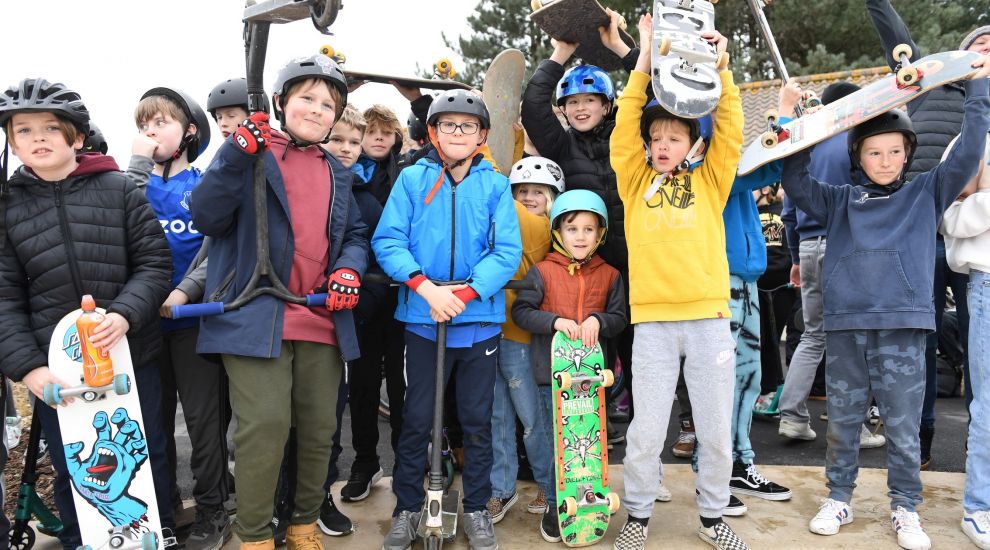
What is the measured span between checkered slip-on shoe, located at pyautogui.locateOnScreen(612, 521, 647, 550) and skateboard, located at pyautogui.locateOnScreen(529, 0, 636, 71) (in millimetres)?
2775

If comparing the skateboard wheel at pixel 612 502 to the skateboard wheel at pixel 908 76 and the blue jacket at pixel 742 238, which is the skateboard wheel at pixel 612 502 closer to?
the blue jacket at pixel 742 238

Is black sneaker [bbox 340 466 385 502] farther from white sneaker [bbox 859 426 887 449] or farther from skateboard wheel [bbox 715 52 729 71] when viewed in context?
white sneaker [bbox 859 426 887 449]

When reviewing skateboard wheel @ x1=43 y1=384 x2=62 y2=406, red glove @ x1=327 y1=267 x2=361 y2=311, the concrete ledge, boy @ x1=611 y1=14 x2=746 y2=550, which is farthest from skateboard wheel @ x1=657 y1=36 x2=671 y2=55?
skateboard wheel @ x1=43 y1=384 x2=62 y2=406

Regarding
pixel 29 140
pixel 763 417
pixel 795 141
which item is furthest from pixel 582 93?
pixel 763 417

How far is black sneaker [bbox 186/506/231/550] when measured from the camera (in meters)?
3.19

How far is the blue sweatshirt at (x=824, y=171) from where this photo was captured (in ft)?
13.7

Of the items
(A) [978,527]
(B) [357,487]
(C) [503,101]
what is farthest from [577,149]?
(A) [978,527]

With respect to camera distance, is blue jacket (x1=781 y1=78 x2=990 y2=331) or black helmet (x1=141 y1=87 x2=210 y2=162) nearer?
blue jacket (x1=781 y1=78 x2=990 y2=331)

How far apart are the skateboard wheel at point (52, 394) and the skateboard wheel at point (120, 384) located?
0.20 meters

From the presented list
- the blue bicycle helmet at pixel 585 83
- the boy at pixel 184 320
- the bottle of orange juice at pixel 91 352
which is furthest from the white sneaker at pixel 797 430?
the bottle of orange juice at pixel 91 352

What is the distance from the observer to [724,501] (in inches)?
124

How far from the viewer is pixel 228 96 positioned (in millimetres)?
3773

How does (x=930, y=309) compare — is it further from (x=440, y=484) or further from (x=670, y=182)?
(x=440, y=484)

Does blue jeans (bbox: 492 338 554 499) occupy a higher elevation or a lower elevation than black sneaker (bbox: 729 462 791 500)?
higher
